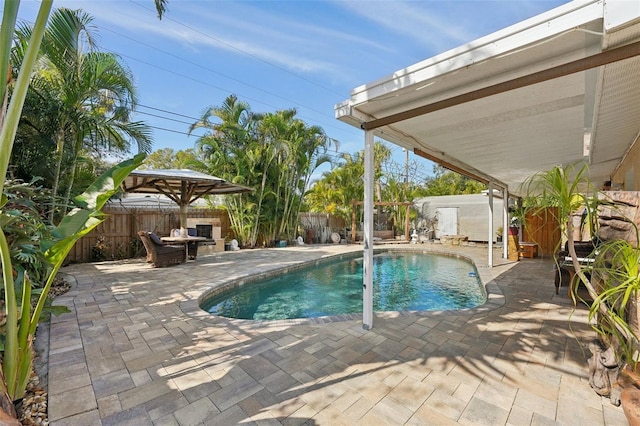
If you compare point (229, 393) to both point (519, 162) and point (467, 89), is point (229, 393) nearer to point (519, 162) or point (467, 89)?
point (467, 89)

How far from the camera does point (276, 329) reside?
3893mm

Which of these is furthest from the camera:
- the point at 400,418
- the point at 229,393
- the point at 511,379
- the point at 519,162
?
the point at 519,162

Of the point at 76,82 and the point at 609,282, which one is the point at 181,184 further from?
the point at 609,282

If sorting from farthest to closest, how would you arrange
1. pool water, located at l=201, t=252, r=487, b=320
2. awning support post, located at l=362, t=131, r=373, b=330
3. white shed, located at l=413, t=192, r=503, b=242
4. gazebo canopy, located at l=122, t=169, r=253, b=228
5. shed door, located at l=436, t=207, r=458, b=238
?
1. shed door, located at l=436, t=207, r=458, b=238
2. white shed, located at l=413, t=192, r=503, b=242
3. gazebo canopy, located at l=122, t=169, r=253, b=228
4. pool water, located at l=201, t=252, r=487, b=320
5. awning support post, located at l=362, t=131, r=373, b=330

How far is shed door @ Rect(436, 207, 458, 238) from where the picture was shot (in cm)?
1714

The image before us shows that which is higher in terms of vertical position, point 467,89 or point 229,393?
point 467,89

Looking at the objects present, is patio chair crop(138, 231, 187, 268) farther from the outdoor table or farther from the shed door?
the shed door

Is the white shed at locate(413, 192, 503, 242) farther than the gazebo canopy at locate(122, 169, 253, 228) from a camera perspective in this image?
Yes

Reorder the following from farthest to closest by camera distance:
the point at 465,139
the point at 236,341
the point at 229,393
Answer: the point at 465,139
the point at 236,341
the point at 229,393

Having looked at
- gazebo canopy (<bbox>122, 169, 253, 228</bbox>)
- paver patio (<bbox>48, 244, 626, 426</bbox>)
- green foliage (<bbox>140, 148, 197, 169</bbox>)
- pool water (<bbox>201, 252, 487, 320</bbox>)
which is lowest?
pool water (<bbox>201, 252, 487, 320</bbox>)

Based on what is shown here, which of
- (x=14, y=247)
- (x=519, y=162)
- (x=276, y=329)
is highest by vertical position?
(x=519, y=162)

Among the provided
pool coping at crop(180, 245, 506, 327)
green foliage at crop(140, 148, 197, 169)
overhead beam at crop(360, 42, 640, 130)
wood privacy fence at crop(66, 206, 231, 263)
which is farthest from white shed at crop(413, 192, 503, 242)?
green foliage at crop(140, 148, 197, 169)

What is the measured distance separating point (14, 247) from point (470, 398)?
452cm

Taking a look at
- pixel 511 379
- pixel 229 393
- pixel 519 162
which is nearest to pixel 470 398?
pixel 511 379
